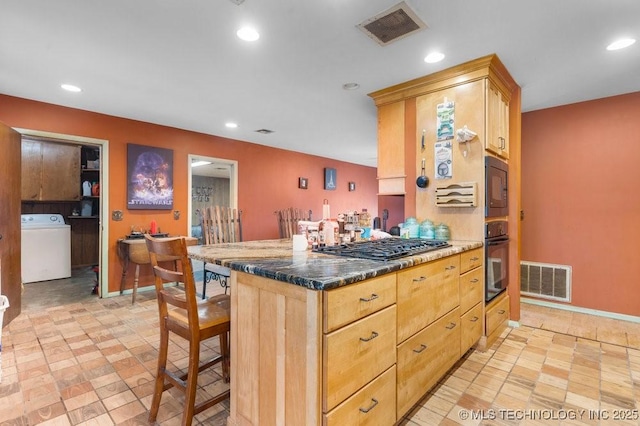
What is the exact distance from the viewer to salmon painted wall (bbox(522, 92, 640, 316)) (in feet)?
9.84

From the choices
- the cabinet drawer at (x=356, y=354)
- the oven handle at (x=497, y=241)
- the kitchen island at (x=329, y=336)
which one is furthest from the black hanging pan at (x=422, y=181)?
the cabinet drawer at (x=356, y=354)

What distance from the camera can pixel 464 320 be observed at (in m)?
2.08

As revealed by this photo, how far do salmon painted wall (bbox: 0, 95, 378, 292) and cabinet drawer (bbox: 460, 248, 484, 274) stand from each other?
361cm

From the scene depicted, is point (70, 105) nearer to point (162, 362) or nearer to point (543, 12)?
point (162, 362)

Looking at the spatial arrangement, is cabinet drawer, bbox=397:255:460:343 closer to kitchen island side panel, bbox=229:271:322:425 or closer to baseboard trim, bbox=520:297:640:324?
kitchen island side panel, bbox=229:271:322:425

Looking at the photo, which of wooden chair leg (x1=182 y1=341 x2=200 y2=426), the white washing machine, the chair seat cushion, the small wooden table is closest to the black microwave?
wooden chair leg (x1=182 y1=341 x2=200 y2=426)

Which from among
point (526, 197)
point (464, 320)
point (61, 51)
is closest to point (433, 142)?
point (464, 320)

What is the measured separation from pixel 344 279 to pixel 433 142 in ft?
6.43

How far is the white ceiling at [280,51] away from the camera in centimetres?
178

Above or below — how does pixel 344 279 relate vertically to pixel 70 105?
below

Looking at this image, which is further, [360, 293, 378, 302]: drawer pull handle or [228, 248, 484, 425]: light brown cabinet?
[360, 293, 378, 302]: drawer pull handle

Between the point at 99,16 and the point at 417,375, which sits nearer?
the point at 417,375

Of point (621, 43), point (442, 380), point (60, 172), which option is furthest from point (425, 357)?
point (60, 172)

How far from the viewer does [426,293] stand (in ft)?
5.43
